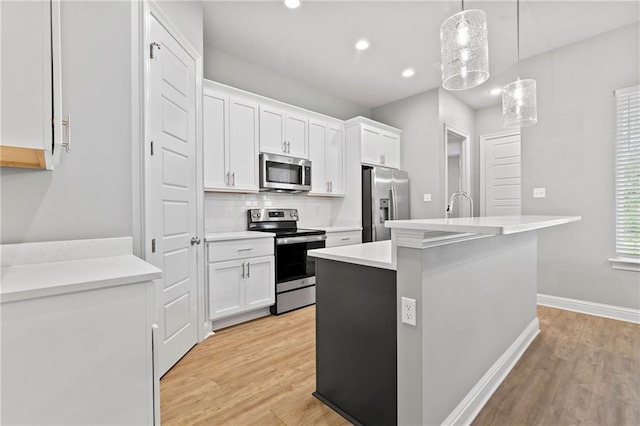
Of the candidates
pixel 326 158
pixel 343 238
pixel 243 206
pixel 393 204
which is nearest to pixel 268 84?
pixel 326 158

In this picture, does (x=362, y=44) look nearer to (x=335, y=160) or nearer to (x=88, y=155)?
(x=335, y=160)

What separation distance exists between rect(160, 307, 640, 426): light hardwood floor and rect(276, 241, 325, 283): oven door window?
64cm

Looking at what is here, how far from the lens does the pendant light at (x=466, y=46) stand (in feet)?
6.06

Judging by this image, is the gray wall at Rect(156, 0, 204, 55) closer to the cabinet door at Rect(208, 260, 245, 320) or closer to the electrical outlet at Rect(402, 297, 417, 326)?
the cabinet door at Rect(208, 260, 245, 320)

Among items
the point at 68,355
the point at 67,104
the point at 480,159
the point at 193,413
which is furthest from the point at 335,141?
the point at 68,355

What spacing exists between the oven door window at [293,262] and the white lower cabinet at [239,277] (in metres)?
0.11

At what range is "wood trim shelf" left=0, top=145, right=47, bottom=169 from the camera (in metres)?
1.00

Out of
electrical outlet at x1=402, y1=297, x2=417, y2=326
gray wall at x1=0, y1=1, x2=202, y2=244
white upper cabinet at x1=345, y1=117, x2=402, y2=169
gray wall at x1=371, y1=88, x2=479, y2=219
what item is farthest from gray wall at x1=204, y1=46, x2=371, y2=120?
electrical outlet at x1=402, y1=297, x2=417, y2=326

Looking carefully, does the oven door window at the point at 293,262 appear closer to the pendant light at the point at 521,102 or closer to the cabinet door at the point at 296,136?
the cabinet door at the point at 296,136

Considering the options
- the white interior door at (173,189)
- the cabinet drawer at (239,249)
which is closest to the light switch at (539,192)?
the cabinet drawer at (239,249)

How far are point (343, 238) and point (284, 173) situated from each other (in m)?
1.16

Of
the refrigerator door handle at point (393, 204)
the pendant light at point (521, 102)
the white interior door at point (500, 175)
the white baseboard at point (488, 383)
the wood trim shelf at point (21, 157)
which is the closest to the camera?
the wood trim shelf at point (21, 157)

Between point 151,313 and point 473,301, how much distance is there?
5.32 ft

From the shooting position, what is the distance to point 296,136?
3801mm
